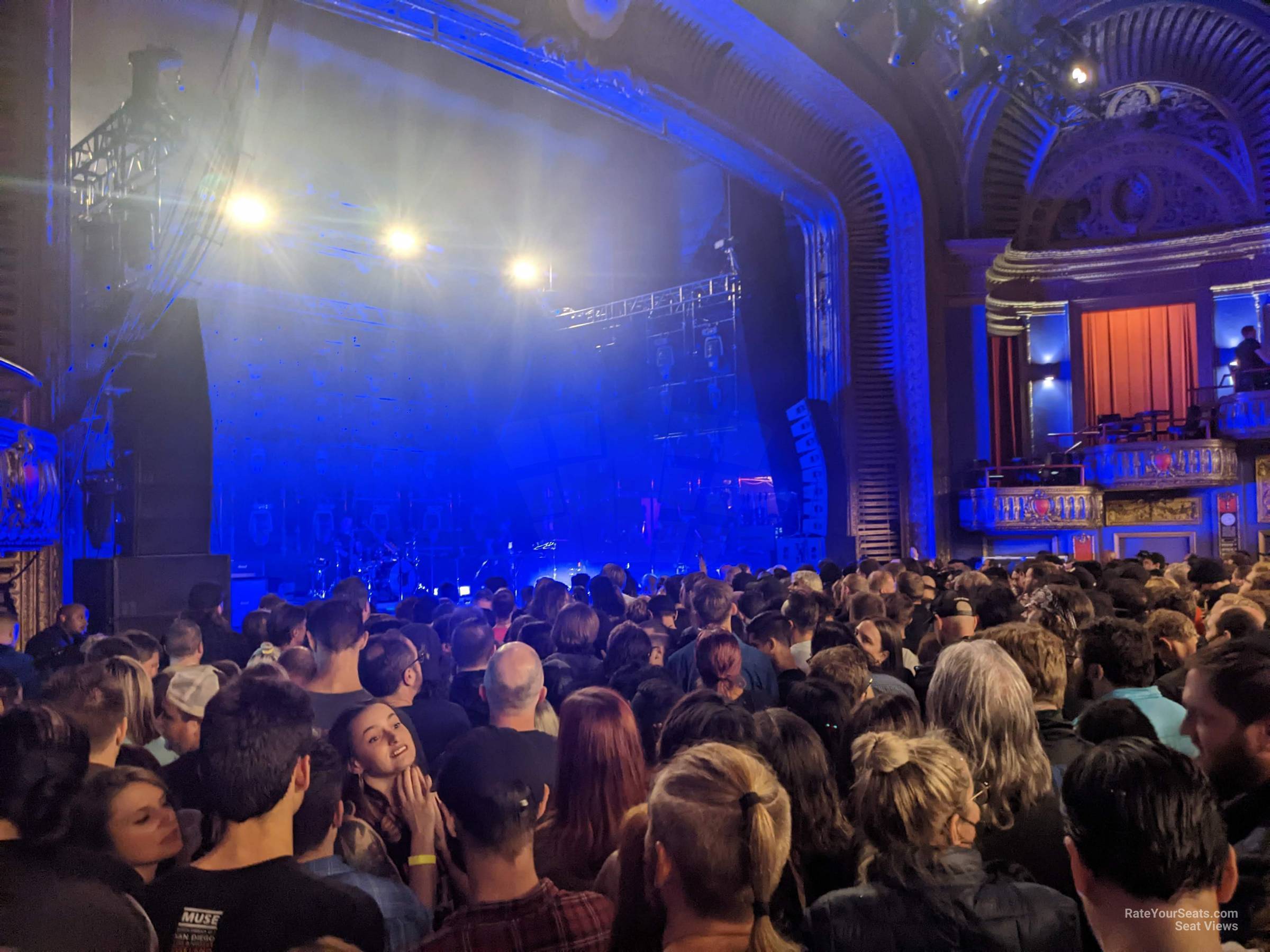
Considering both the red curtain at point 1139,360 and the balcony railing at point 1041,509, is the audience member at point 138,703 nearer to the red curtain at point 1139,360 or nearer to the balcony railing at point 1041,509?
the balcony railing at point 1041,509

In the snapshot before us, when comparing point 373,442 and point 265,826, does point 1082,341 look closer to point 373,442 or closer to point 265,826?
point 373,442

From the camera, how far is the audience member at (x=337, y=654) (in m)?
4.03

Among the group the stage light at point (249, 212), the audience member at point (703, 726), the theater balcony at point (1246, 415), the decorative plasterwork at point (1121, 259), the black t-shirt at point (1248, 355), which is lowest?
the audience member at point (703, 726)

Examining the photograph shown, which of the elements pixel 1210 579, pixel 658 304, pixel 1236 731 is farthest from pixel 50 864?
pixel 658 304

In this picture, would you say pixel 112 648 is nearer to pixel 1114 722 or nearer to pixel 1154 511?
pixel 1114 722

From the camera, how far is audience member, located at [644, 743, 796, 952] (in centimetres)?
191

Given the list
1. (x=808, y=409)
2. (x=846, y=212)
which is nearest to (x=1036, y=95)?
(x=846, y=212)

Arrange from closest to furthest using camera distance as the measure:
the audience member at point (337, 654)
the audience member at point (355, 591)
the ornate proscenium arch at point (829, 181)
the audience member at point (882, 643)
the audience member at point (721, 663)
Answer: the audience member at point (337, 654) < the audience member at point (721, 663) < the audience member at point (882, 643) < the audience member at point (355, 591) < the ornate proscenium arch at point (829, 181)

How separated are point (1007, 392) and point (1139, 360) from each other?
2908 millimetres

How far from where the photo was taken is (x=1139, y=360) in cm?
2050

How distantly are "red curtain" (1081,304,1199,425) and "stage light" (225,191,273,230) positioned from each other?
1761 cm

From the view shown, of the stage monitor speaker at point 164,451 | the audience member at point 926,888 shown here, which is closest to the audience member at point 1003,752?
the audience member at point 926,888

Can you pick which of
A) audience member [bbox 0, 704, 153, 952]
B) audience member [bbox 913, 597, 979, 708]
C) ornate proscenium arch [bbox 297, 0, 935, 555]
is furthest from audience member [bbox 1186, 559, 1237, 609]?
ornate proscenium arch [bbox 297, 0, 935, 555]

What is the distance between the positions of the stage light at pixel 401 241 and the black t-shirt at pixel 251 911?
21.4 meters
